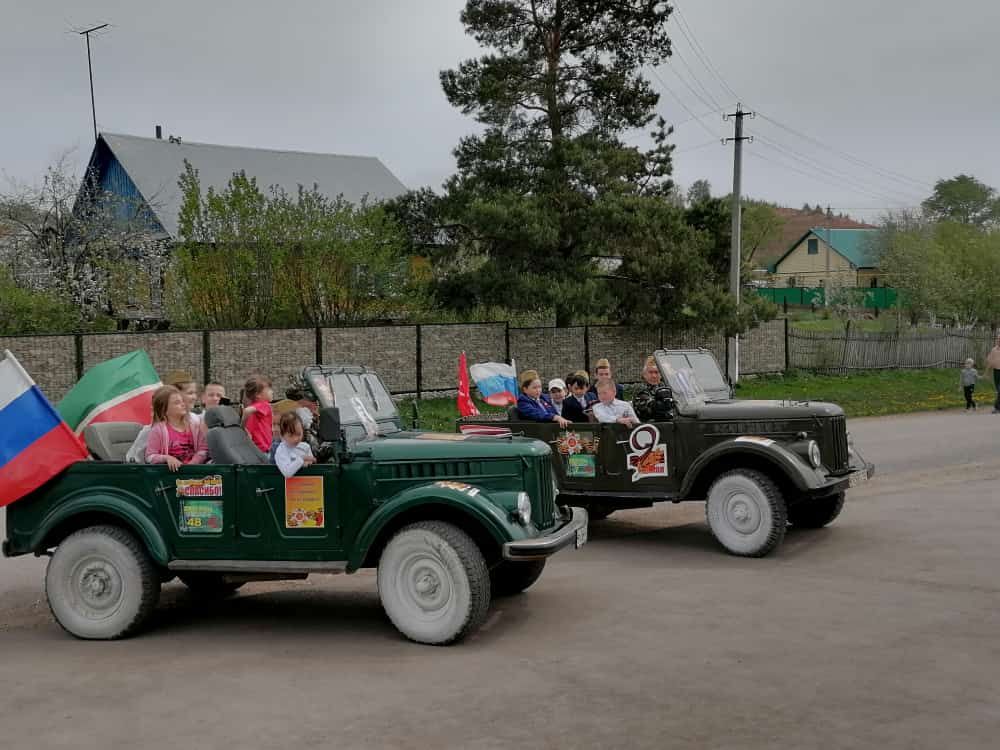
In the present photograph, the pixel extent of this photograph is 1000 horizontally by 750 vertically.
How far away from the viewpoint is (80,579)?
7664mm

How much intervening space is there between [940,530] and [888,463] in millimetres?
5926

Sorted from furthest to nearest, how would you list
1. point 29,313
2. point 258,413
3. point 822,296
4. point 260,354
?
1. point 822,296
2. point 260,354
3. point 29,313
4. point 258,413

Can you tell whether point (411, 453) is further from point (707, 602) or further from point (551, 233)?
point (551, 233)

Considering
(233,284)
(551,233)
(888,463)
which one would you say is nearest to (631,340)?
(551,233)

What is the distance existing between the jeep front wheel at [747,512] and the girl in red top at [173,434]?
460 centimetres

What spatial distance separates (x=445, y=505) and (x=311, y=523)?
3.07ft

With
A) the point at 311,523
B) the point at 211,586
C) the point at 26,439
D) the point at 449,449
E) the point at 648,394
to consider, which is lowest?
the point at 211,586

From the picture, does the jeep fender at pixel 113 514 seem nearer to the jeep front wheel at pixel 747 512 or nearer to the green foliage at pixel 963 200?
the jeep front wheel at pixel 747 512

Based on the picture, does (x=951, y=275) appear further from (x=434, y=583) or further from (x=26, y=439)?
(x=26, y=439)

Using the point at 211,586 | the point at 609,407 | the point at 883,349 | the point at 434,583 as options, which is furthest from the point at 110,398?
the point at 883,349

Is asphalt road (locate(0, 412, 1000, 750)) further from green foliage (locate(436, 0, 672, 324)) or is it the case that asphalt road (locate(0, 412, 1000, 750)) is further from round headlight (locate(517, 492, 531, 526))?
green foliage (locate(436, 0, 672, 324))

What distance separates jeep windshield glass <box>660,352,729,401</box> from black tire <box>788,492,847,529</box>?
1.33 metres

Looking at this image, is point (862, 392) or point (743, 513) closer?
point (743, 513)

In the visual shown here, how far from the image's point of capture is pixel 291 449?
7504 millimetres
